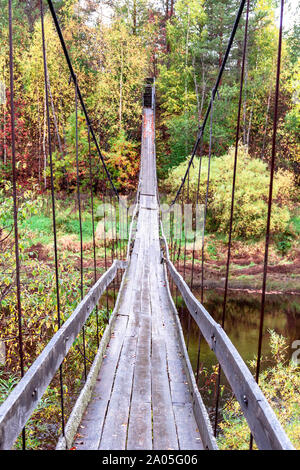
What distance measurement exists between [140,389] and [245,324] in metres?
6.37

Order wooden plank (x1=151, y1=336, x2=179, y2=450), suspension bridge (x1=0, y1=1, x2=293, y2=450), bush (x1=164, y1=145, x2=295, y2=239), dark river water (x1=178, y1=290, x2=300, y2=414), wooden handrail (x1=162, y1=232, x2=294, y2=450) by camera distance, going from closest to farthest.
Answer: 1. wooden handrail (x1=162, y1=232, x2=294, y2=450)
2. suspension bridge (x1=0, y1=1, x2=293, y2=450)
3. wooden plank (x1=151, y1=336, x2=179, y2=450)
4. dark river water (x1=178, y1=290, x2=300, y2=414)
5. bush (x1=164, y1=145, x2=295, y2=239)

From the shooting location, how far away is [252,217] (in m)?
12.0

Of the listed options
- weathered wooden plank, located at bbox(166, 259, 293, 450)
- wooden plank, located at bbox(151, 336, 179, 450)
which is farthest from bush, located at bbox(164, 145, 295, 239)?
weathered wooden plank, located at bbox(166, 259, 293, 450)

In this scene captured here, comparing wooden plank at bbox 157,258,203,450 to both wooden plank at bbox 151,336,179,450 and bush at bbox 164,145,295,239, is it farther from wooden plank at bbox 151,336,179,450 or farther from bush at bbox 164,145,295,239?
bush at bbox 164,145,295,239

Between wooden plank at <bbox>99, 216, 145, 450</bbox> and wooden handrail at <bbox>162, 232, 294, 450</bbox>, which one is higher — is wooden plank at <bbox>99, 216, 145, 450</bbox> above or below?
below

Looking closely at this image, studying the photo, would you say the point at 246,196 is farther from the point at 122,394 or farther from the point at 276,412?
the point at 122,394

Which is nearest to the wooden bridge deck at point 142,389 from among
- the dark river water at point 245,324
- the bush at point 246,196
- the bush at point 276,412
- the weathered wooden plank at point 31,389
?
the weathered wooden plank at point 31,389

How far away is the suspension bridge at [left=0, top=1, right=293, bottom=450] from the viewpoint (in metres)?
0.95

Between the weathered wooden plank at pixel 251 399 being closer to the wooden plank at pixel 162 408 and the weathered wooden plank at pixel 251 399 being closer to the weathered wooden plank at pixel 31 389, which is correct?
the wooden plank at pixel 162 408

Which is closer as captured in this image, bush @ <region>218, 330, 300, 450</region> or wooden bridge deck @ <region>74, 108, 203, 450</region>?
wooden bridge deck @ <region>74, 108, 203, 450</region>

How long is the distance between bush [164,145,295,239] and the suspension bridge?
8.65m

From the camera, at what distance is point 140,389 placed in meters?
2.08
